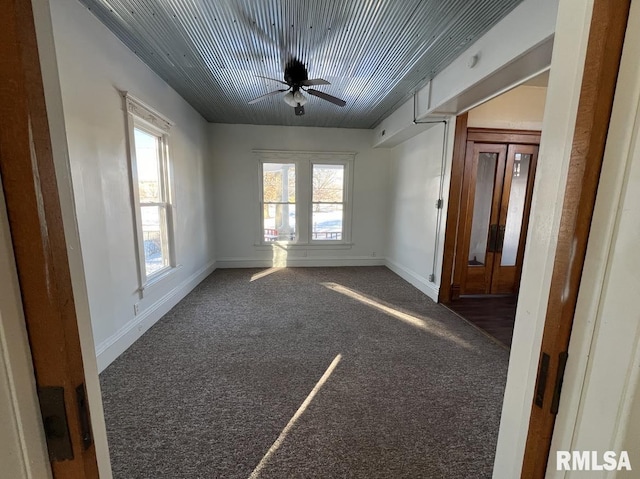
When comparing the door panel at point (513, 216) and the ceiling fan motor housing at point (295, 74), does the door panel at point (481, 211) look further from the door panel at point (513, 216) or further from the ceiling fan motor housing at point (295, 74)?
the ceiling fan motor housing at point (295, 74)

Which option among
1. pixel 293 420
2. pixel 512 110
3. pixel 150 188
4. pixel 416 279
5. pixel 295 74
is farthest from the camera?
pixel 416 279

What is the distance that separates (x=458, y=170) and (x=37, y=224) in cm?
393

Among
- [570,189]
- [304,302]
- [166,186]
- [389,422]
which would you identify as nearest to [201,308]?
[304,302]

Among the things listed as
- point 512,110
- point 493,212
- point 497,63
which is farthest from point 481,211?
point 497,63

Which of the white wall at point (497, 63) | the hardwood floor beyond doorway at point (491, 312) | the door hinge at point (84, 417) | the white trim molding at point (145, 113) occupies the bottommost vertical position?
the hardwood floor beyond doorway at point (491, 312)

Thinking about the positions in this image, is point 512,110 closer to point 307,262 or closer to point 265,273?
point 307,262

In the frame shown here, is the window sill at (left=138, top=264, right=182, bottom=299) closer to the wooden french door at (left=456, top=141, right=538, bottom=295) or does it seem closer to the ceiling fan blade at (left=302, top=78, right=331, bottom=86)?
the ceiling fan blade at (left=302, top=78, right=331, bottom=86)

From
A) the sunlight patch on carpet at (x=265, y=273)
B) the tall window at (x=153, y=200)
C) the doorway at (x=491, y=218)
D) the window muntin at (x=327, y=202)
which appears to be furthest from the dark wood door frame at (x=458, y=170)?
the tall window at (x=153, y=200)

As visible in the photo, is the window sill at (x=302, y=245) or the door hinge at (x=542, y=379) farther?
the window sill at (x=302, y=245)

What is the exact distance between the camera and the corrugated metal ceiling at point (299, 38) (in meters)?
2.08

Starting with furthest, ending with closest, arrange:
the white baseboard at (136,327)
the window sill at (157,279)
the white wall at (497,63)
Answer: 1. the window sill at (157,279)
2. the white baseboard at (136,327)
3. the white wall at (497,63)

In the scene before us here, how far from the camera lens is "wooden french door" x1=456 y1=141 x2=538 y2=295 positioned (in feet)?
12.3

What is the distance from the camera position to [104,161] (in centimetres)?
227

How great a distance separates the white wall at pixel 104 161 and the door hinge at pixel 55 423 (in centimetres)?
205
